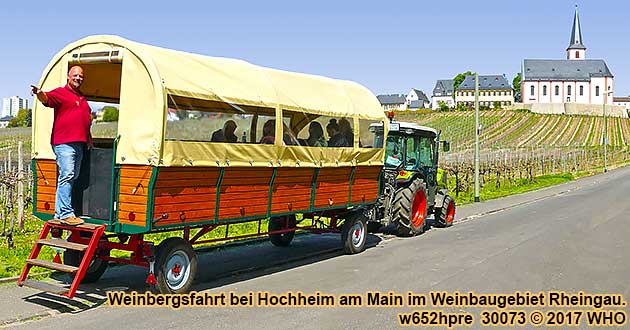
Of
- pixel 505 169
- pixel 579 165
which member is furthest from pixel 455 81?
pixel 505 169

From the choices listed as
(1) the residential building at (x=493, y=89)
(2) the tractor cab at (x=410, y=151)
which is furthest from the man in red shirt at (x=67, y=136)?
(1) the residential building at (x=493, y=89)

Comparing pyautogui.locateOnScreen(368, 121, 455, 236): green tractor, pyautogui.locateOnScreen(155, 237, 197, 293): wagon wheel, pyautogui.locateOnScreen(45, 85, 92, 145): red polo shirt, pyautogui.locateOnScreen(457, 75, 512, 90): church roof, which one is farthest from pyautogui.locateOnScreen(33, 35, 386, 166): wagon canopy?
pyautogui.locateOnScreen(457, 75, 512, 90): church roof

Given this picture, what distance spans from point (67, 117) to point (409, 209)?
8760mm

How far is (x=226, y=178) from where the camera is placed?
360 inches

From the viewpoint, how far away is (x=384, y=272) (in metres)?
10.8

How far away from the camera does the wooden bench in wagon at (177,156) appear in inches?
320

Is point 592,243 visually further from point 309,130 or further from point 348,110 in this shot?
point 309,130

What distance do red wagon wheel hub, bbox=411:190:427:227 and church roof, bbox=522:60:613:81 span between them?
133 meters

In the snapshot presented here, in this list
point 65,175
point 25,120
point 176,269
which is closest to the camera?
point 65,175

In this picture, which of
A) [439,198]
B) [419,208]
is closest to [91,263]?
[419,208]

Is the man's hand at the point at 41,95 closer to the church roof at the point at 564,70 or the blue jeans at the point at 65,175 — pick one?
the blue jeans at the point at 65,175

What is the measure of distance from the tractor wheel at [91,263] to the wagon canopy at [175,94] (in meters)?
1.41

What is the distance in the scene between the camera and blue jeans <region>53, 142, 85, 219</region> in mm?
8477

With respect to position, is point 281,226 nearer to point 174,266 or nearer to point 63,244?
point 174,266
